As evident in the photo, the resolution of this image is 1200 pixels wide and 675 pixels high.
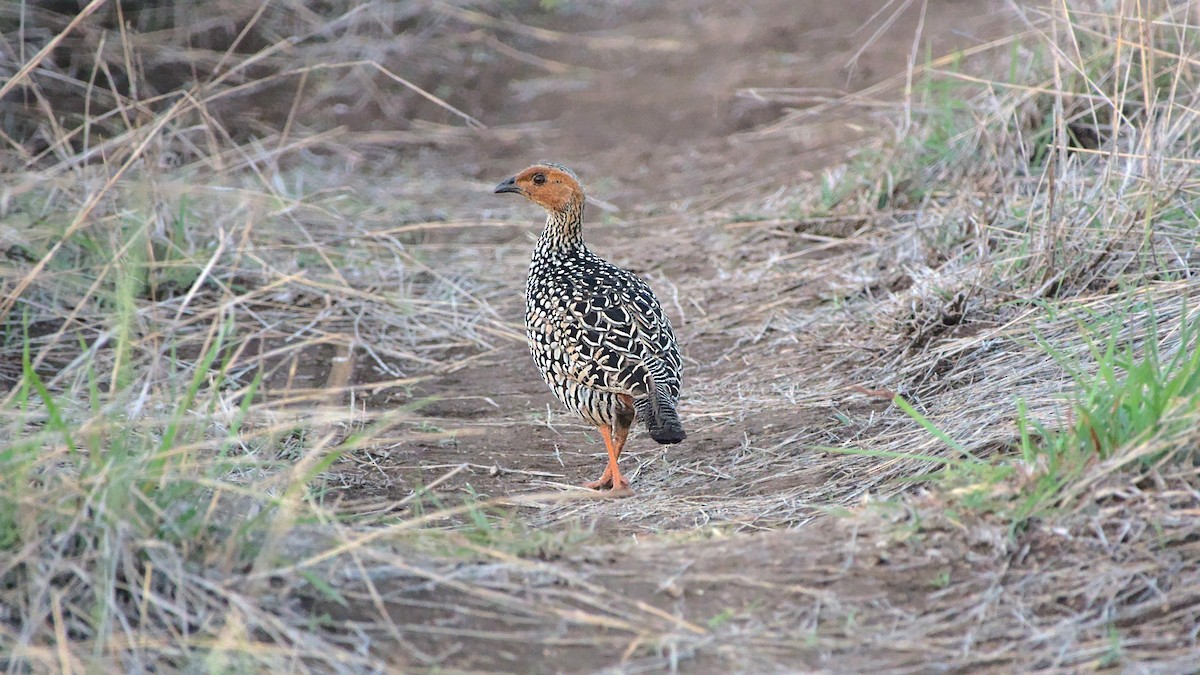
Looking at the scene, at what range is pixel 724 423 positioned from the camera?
197 inches

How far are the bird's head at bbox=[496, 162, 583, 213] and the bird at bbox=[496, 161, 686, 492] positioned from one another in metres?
0.33

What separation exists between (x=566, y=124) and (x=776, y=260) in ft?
11.6

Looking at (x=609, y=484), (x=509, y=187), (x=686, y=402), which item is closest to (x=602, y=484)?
(x=609, y=484)

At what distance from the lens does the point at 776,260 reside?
6.58m

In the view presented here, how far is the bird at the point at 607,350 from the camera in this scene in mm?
4254

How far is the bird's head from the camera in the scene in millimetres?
5270

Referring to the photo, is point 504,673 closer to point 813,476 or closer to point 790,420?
point 813,476

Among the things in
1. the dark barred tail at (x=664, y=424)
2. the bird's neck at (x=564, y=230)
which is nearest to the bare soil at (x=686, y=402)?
the dark barred tail at (x=664, y=424)

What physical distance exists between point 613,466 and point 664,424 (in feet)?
1.91

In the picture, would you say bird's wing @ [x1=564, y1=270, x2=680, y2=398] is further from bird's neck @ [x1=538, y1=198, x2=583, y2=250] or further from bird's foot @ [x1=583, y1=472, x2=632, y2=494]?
bird's neck @ [x1=538, y1=198, x2=583, y2=250]

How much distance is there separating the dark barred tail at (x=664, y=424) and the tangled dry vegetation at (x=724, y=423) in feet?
0.96

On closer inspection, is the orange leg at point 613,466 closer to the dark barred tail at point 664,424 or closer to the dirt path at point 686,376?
the dirt path at point 686,376

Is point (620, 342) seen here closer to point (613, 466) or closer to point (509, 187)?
point (613, 466)

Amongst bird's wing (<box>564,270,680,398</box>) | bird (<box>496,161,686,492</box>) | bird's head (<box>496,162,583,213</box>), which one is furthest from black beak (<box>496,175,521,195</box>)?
bird's wing (<box>564,270,680,398</box>)
